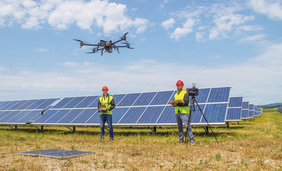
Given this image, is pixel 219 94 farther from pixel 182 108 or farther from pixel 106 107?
pixel 106 107

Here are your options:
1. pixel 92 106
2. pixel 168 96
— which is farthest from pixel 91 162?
pixel 92 106

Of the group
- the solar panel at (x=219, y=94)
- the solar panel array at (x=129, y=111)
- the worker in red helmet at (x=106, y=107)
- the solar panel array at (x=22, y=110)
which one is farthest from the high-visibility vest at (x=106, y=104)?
the solar panel array at (x=22, y=110)

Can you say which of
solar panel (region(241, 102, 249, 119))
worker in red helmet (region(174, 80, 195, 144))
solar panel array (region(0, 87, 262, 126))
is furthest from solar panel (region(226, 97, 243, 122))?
worker in red helmet (region(174, 80, 195, 144))

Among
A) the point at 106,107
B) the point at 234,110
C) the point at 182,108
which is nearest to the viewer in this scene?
the point at 182,108

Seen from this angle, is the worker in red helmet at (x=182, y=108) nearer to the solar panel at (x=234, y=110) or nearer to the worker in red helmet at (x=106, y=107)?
the worker in red helmet at (x=106, y=107)

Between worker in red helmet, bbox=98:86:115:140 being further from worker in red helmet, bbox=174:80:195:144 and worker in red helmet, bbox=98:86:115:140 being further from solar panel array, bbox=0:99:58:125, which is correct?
solar panel array, bbox=0:99:58:125

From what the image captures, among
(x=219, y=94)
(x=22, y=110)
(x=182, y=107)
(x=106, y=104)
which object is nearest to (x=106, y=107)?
(x=106, y=104)

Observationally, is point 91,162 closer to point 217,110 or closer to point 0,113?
point 217,110
